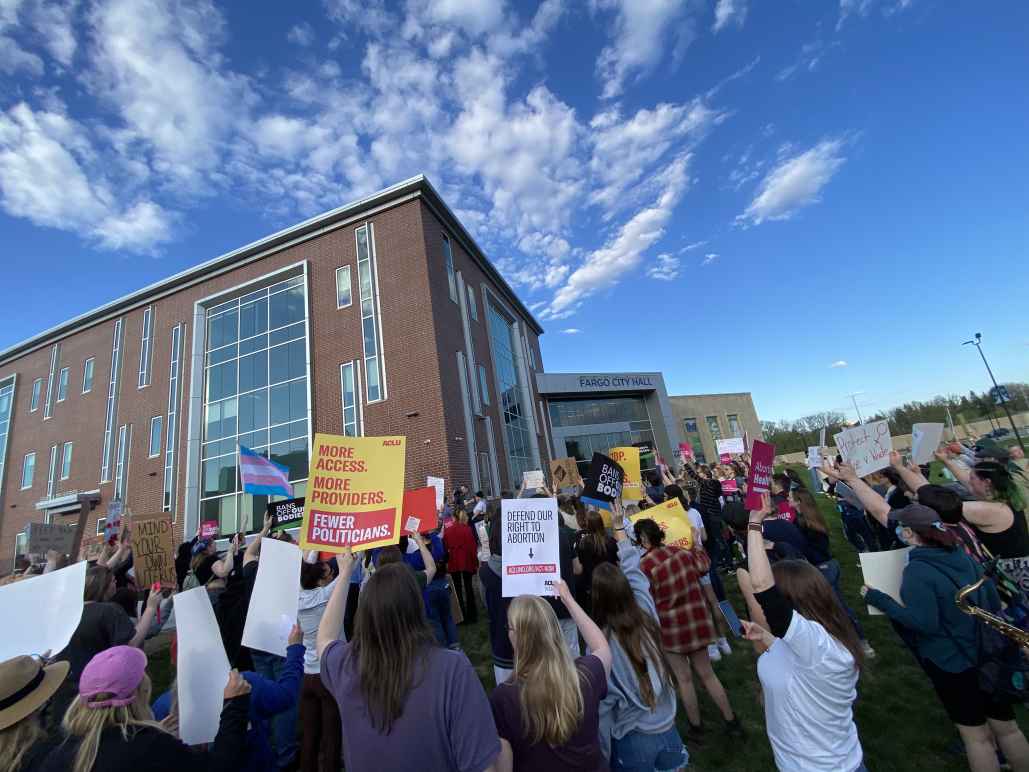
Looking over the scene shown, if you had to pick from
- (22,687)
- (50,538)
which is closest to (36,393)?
(50,538)

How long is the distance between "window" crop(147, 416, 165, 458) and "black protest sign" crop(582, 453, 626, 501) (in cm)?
2726

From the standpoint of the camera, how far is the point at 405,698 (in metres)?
1.96

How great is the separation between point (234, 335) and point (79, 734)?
26828 millimetres

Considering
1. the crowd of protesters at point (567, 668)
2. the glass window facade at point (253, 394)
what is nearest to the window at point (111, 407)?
the glass window facade at point (253, 394)

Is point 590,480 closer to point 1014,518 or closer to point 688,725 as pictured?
point 688,725

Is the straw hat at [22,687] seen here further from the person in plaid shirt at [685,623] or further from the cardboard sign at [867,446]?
the cardboard sign at [867,446]

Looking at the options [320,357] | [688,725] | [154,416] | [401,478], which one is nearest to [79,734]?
[401,478]

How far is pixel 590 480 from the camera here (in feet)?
17.2

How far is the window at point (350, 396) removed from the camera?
67.2 ft

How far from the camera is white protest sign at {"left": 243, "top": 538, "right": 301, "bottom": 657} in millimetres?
3127

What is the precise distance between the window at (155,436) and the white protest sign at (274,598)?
2700cm

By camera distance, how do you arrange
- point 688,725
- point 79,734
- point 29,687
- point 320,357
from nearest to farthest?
1. point 79,734
2. point 29,687
3. point 688,725
4. point 320,357

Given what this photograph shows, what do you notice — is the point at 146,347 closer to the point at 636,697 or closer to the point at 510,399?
the point at 510,399

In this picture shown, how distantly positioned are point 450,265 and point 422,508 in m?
19.3
